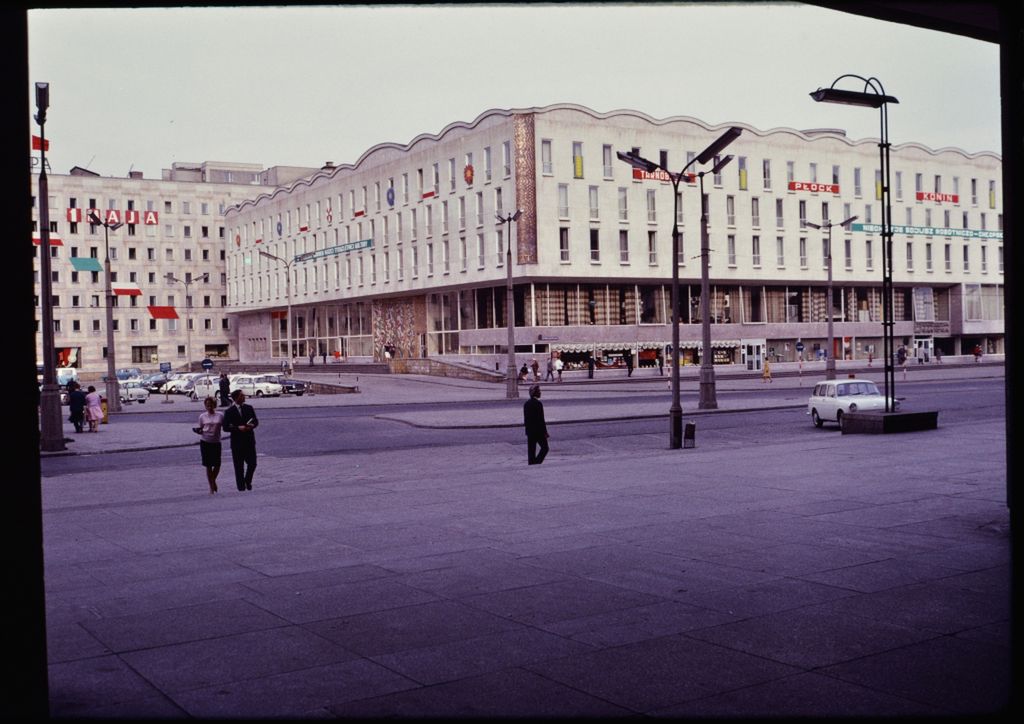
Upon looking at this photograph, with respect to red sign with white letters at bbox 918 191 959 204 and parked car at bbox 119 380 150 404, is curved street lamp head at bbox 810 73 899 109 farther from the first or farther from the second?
red sign with white letters at bbox 918 191 959 204

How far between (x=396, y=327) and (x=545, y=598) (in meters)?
82.1

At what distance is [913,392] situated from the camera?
4719 cm

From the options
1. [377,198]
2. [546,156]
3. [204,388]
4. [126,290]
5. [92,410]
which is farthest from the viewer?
[126,290]

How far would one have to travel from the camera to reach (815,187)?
274 ft

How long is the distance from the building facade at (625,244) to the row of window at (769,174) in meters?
0.15

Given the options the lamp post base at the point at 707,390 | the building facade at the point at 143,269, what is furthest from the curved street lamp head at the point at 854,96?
the building facade at the point at 143,269

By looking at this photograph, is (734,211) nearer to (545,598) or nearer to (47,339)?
(47,339)

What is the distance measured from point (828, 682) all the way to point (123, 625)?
5158 millimetres

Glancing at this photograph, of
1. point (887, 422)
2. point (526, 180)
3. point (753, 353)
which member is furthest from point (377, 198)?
point (887, 422)

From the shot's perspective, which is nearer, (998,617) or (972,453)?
(998,617)

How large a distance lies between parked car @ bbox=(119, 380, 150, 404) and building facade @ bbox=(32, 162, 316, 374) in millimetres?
52724

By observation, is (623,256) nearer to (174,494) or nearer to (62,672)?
(174,494)

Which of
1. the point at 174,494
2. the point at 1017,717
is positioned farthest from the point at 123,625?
the point at 174,494

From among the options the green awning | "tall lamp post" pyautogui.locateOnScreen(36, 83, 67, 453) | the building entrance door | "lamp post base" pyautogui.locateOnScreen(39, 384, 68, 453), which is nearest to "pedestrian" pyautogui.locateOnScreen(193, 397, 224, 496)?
"tall lamp post" pyautogui.locateOnScreen(36, 83, 67, 453)
